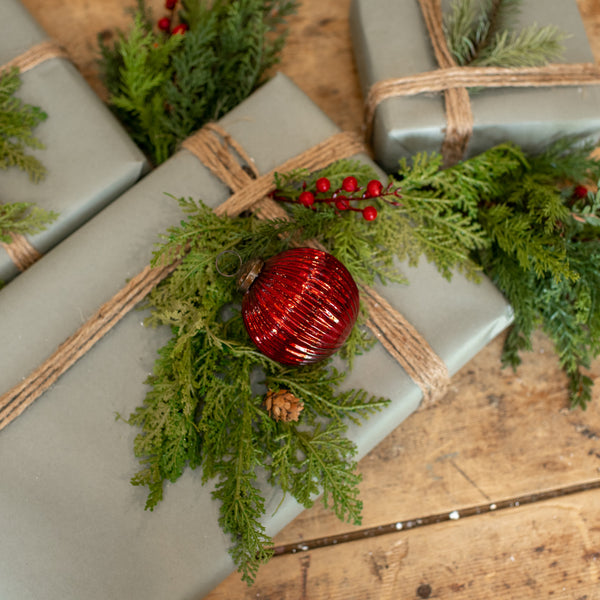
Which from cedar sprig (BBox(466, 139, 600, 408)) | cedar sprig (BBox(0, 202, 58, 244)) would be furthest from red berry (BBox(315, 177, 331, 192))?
cedar sprig (BBox(0, 202, 58, 244))

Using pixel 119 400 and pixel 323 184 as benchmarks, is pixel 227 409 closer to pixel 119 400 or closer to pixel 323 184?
pixel 119 400

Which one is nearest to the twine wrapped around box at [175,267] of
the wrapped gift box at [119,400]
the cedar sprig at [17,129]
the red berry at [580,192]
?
the wrapped gift box at [119,400]

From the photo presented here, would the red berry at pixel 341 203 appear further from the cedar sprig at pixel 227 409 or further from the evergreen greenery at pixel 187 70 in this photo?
the evergreen greenery at pixel 187 70

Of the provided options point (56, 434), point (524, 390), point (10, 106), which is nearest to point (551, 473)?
point (524, 390)

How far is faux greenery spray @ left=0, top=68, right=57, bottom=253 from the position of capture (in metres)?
0.73

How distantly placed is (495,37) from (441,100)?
0.44 feet

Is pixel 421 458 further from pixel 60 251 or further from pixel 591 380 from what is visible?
pixel 60 251

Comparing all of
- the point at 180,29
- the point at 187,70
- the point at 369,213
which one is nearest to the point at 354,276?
the point at 369,213

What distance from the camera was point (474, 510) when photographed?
2.73ft

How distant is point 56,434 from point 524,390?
77 centimetres

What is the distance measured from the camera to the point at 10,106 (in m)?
0.77

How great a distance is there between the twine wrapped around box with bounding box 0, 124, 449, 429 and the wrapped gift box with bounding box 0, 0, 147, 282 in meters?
0.13

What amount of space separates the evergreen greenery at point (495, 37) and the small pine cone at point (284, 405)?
0.62 meters

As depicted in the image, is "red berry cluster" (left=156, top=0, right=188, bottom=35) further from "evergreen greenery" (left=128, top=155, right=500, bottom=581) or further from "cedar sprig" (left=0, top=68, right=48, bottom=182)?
"evergreen greenery" (left=128, top=155, right=500, bottom=581)
